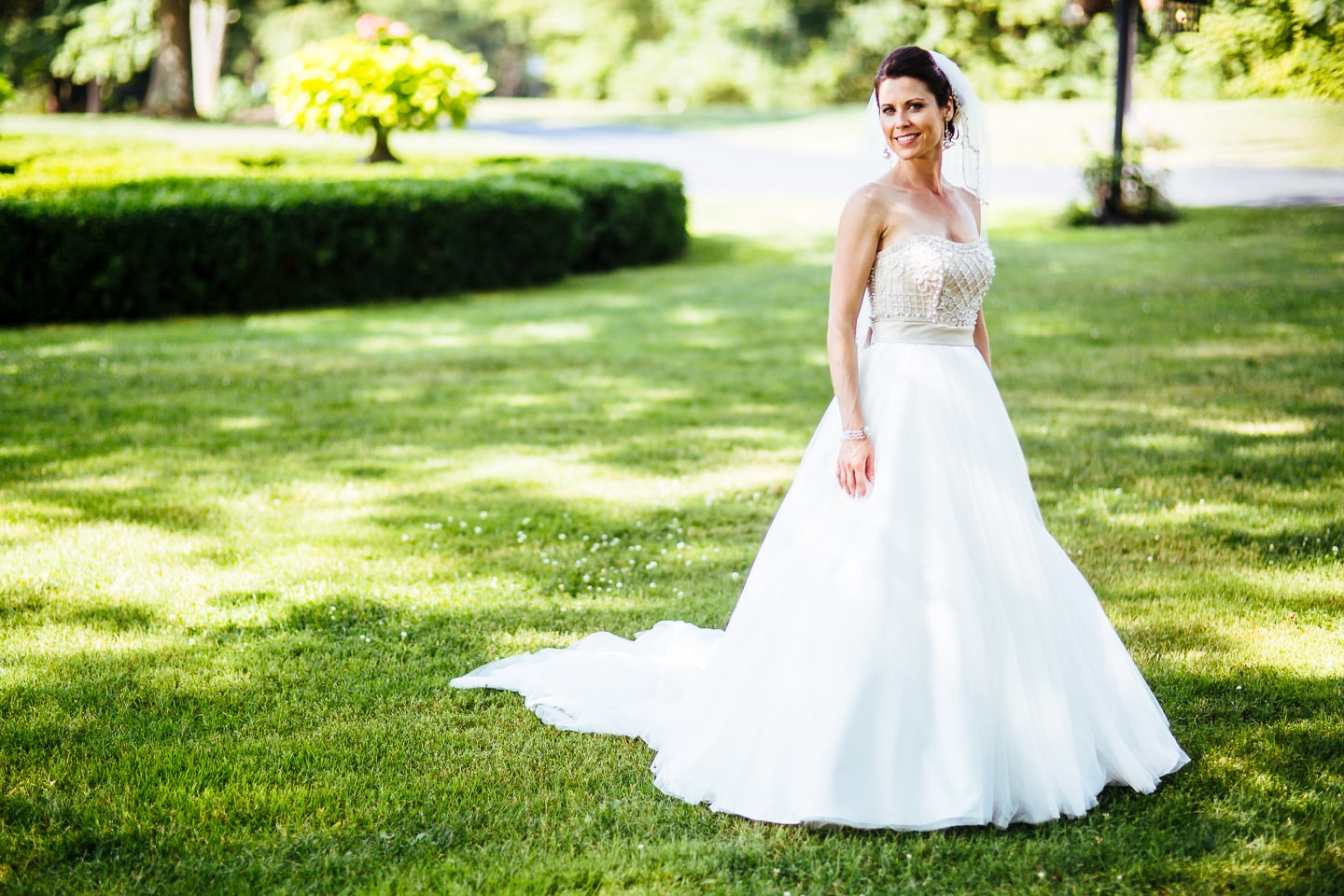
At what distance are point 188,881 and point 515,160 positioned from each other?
14.2m

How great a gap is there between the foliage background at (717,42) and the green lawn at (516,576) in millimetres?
15672

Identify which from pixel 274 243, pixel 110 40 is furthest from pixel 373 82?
pixel 110 40

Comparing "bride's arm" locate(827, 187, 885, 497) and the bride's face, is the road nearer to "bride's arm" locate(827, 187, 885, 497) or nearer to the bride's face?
the bride's face

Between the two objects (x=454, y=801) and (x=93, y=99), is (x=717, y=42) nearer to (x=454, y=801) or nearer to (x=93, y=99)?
(x=93, y=99)

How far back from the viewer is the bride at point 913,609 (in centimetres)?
326

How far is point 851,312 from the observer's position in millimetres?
3486

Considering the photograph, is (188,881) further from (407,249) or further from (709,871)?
(407,249)

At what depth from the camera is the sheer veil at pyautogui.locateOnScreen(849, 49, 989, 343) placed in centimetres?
371

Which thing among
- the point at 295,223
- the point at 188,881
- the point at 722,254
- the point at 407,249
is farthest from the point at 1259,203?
the point at 188,881

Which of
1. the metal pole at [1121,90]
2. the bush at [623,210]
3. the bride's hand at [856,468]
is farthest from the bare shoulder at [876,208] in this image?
the metal pole at [1121,90]

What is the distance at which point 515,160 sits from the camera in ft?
53.3

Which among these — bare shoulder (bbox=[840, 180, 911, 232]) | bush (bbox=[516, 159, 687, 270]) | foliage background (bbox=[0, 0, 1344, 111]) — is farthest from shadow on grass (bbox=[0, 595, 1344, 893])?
foliage background (bbox=[0, 0, 1344, 111])

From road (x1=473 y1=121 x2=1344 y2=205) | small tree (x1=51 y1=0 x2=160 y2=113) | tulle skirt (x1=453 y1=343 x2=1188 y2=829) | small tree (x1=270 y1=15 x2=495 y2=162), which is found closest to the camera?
tulle skirt (x1=453 y1=343 x2=1188 y2=829)

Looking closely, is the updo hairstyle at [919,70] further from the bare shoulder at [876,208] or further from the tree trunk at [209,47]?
the tree trunk at [209,47]
